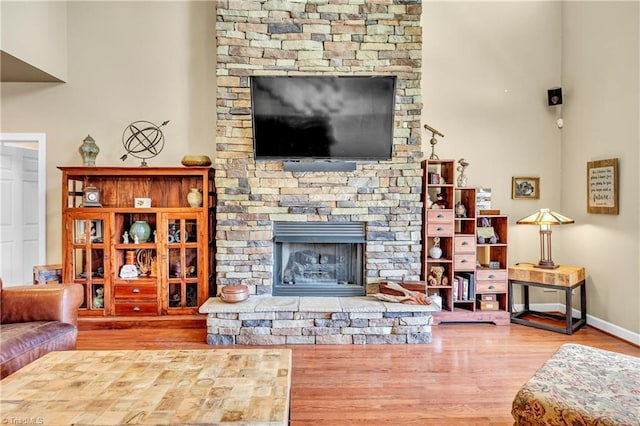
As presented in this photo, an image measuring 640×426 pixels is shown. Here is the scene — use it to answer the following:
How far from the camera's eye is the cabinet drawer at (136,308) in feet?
11.8

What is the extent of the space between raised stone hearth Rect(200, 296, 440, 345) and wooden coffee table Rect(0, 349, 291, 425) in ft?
4.20

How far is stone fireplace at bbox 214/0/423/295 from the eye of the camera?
3.55m

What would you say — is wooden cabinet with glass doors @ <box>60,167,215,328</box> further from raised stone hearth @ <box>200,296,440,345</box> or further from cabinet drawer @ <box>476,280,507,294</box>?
cabinet drawer @ <box>476,280,507,294</box>

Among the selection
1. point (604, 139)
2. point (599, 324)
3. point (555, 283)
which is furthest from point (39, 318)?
point (604, 139)

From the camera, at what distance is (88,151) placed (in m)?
3.66

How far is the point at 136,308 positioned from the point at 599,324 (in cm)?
451

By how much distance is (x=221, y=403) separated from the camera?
56.3 inches

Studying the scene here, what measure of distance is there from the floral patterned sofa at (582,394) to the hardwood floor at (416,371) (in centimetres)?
52

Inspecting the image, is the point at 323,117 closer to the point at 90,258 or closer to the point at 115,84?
the point at 115,84

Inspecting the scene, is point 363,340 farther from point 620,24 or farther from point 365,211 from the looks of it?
point 620,24

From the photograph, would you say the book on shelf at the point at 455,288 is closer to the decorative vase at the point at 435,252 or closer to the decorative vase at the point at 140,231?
the decorative vase at the point at 435,252

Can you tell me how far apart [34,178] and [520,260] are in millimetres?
5787

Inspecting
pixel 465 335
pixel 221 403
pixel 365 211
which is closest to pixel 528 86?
pixel 365 211

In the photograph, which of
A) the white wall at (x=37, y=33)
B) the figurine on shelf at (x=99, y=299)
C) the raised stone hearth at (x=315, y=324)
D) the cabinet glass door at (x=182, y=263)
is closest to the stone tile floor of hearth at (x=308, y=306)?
the raised stone hearth at (x=315, y=324)
